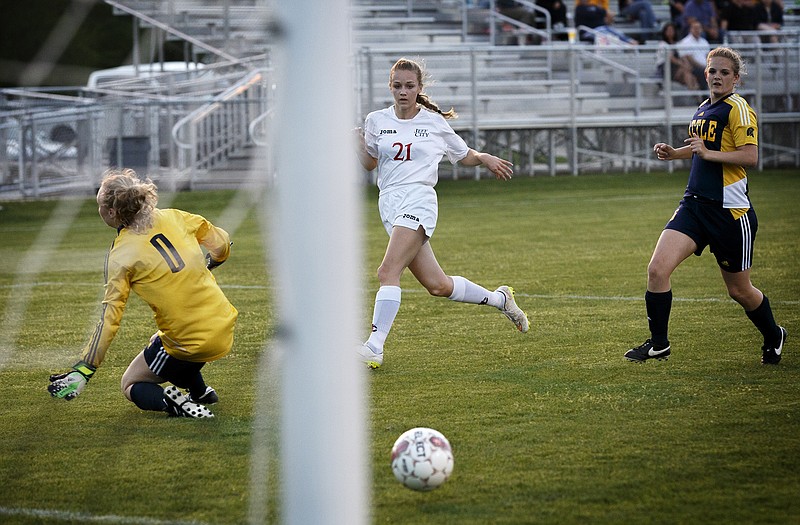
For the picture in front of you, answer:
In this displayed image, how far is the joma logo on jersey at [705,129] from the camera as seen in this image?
6.29m

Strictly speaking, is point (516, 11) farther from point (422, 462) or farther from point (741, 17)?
point (422, 462)

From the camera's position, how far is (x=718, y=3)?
26.9 metres

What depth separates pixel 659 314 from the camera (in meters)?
6.34

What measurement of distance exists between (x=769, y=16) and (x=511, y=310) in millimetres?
20756

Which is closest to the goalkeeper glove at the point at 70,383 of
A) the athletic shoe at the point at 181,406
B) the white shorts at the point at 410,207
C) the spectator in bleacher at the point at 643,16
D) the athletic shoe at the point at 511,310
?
the athletic shoe at the point at 181,406

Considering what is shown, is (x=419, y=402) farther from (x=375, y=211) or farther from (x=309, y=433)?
(x=375, y=211)

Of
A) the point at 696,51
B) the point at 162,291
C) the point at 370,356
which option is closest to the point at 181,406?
the point at 162,291

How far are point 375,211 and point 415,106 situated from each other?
10017mm

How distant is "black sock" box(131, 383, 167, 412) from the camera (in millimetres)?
5469

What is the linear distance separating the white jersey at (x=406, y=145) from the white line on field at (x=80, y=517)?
3.26 m

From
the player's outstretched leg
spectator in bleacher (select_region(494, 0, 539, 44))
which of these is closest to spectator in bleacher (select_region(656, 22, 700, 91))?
spectator in bleacher (select_region(494, 0, 539, 44))

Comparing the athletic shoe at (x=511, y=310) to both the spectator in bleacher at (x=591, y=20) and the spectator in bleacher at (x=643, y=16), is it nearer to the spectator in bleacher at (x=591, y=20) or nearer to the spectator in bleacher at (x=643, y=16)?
the spectator in bleacher at (x=591, y=20)

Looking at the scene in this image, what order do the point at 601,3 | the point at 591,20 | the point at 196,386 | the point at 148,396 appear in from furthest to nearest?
the point at 601,3 → the point at 591,20 → the point at 196,386 → the point at 148,396

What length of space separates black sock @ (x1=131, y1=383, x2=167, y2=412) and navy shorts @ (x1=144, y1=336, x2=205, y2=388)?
0.07 m
